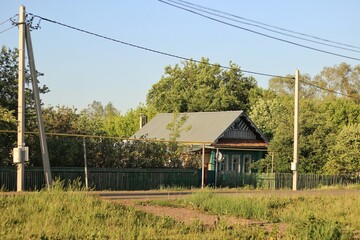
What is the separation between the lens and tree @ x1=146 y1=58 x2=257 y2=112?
6353cm

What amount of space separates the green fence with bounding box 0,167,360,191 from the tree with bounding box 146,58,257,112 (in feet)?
85.0

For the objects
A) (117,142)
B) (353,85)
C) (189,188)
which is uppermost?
(353,85)

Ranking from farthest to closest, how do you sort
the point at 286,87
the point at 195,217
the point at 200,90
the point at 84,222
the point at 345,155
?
the point at 286,87
the point at 200,90
the point at 345,155
the point at 195,217
the point at 84,222

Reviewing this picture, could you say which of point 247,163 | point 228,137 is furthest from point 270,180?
point 247,163

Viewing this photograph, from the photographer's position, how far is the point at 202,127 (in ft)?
140

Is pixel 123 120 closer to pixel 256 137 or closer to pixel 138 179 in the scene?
pixel 256 137

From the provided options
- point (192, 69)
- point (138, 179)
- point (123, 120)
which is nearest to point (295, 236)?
point (138, 179)

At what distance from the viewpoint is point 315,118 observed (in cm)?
3941

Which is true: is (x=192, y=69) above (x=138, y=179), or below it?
above

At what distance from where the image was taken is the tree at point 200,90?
2501 inches

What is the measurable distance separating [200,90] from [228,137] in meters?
22.9

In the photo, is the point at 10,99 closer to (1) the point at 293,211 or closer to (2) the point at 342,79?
(1) the point at 293,211

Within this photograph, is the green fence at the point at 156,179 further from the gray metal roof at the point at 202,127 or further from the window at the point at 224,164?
the window at the point at 224,164

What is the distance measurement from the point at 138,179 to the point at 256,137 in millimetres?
17107
